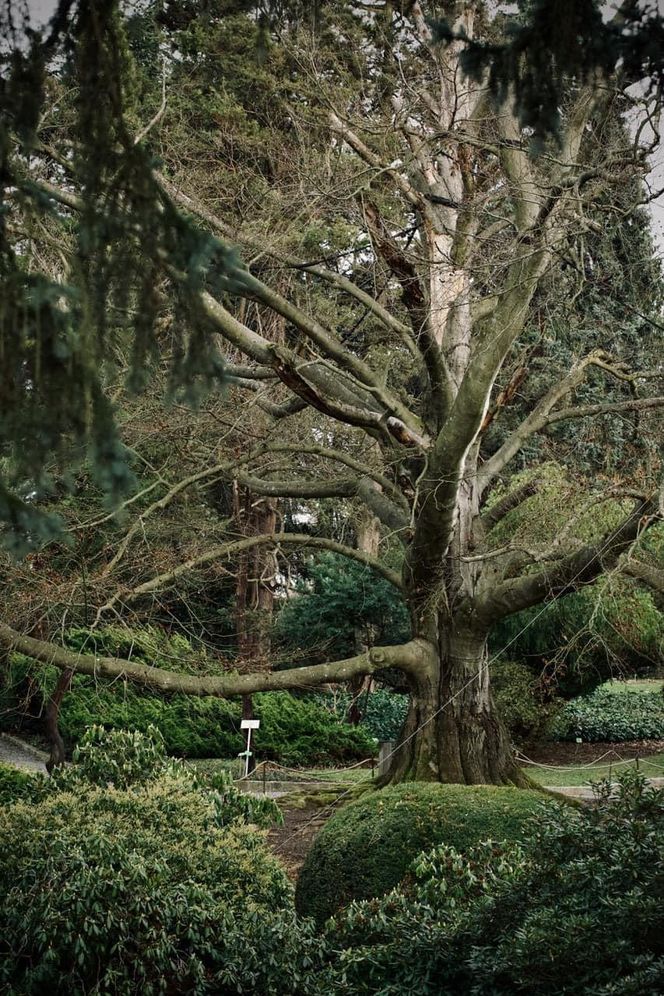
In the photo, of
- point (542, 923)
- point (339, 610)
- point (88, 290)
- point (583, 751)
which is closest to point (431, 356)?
point (542, 923)

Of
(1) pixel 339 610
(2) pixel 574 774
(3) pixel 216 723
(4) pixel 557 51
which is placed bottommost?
(2) pixel 574 774

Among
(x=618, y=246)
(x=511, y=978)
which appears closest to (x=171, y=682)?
(x=511, y=978)

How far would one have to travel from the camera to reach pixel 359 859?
7.75 meters

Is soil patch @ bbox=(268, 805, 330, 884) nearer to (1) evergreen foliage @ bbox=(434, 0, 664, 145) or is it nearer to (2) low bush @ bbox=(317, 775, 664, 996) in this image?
(2) low bush @ bbox=(317, 775, 664, 996)

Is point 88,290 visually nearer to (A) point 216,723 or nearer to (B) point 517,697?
(B) point 517,697

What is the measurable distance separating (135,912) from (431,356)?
6.67 metres

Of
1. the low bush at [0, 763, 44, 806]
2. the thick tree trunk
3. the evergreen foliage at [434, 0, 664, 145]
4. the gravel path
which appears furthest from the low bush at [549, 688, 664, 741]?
the evergreen foliage at [434, 0, 664, 145]

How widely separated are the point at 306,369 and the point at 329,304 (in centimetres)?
613

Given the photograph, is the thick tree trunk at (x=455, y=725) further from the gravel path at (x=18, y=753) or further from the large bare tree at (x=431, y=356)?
the gravel path at (x=18, y=753)

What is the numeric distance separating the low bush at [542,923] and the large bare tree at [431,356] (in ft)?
14.4

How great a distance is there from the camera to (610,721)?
24266mm

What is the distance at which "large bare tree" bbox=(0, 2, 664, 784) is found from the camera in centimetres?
979

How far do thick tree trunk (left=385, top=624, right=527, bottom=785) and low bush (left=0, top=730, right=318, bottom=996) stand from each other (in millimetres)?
4869

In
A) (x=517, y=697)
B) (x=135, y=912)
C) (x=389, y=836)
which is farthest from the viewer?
(x=517, y=697)
